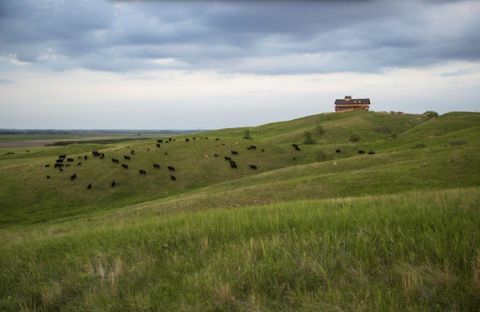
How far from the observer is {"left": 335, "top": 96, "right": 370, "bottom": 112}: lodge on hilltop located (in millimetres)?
171375

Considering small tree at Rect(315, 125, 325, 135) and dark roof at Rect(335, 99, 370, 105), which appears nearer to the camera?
small tree at Rect(315, 125, 325, 135)

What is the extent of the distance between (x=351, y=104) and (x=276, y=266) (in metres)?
179

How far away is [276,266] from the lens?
518 centimetres

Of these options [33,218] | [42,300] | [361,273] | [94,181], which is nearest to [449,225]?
[361,273]

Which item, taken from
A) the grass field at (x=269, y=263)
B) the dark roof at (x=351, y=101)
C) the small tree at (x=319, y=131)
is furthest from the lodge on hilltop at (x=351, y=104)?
the grass field at (x=269, y=263)

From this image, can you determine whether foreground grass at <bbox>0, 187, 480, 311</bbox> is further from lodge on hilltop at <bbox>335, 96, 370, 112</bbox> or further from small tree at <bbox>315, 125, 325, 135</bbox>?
lodge on hilltop at <bbox>335, 96, 370, 112</bbox>

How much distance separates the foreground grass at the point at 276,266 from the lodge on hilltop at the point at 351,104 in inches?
6777

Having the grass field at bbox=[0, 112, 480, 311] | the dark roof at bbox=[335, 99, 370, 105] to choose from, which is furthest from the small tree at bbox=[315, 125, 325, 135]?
the grass field at bbox=[0, 112, 480, 311]

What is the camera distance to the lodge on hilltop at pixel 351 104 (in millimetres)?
171375

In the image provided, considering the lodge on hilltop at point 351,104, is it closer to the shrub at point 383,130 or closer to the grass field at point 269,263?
the shrub at point 383,130

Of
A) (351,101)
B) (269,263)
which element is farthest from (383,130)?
(269,263)

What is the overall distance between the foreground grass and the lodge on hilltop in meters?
172

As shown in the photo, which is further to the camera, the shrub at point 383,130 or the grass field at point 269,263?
the shrub at point 383,130

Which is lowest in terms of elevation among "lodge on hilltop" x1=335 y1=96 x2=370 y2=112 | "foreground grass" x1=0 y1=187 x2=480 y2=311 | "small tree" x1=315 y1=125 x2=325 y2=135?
"foreground grass" x1=0 y1=187 x2=480 y2=311
